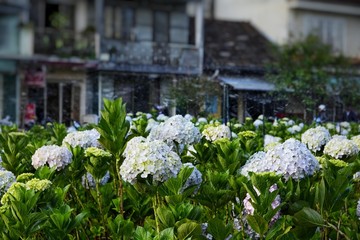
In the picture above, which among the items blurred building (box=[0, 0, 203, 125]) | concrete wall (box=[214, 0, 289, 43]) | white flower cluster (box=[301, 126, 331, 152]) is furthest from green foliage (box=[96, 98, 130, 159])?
concrete wall (box=[214, 0, 289, 43])

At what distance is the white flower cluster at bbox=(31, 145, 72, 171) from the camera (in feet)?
15.9

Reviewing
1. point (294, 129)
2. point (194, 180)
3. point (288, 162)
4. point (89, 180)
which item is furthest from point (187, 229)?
point (294, 129)

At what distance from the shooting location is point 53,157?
4.86 metres

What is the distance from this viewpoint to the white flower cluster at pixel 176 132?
16.9 feet

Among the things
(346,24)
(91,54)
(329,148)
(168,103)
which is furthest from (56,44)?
(329,148)

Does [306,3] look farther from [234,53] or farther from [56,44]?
[56,44]

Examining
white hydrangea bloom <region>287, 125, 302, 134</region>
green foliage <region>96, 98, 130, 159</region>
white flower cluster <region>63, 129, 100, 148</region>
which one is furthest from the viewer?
white hydrangea bloom <region>287, 125, 302, 134</region>

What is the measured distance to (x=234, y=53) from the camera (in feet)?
97.7

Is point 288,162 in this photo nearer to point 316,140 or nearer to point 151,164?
point 151,164

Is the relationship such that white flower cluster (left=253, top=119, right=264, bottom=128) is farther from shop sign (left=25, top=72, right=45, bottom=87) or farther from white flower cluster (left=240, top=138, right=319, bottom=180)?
shop sign (left=25, top=72, right=45, bottom=87)

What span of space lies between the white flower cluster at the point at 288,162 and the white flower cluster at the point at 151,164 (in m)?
0.38

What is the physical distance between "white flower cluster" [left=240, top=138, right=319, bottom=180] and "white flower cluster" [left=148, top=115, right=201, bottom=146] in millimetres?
810

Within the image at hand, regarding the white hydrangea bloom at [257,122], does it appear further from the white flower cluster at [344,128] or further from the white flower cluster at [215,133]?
the white flower cluster at [215,133]

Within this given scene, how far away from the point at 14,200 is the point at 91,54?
79.7 feet
